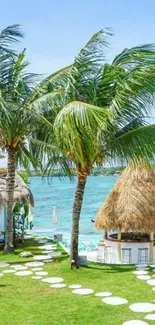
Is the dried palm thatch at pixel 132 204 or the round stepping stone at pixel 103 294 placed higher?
the dried palm thatch at pixel 132 204

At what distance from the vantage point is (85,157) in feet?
29.2

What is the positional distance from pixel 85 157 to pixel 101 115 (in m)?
1.22

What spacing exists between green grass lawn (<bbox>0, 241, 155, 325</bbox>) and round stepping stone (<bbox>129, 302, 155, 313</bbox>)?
117 millimetres

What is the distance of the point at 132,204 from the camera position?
1011 centimetres

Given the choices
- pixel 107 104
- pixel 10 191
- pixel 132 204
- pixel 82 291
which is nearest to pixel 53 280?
pixel 82 291

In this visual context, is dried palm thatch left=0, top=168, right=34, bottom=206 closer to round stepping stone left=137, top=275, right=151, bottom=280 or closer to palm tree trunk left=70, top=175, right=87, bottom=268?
palm tree trunk left=70, top=175, right=87, bottom=268

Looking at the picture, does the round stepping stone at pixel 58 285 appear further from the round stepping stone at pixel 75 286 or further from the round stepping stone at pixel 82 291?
the round stepping stone at pixel 82 291

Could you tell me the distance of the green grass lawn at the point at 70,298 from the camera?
5855 mm

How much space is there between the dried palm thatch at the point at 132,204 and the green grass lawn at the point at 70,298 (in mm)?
1115

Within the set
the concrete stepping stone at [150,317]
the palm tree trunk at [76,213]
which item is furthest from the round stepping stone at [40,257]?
the concrete stepping stone at [150,317]

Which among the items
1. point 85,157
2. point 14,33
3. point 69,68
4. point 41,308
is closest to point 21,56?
point 14,33

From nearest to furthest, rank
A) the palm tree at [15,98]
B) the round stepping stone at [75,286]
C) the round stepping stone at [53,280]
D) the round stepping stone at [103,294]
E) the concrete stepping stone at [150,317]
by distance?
1. the concrete stepping stone at [150,317]
2. the round stepping stone at [103,294]
3. the round stepping stone at [75,286]
4. the round stepping stone at [53,280]
5. the palm tree at [15,98]

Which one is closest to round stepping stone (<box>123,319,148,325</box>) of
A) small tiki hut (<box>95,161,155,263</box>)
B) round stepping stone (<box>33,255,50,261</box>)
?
small tiki hut (<box>95,161,155,263</box>)

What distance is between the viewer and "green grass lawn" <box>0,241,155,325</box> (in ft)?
19.2
